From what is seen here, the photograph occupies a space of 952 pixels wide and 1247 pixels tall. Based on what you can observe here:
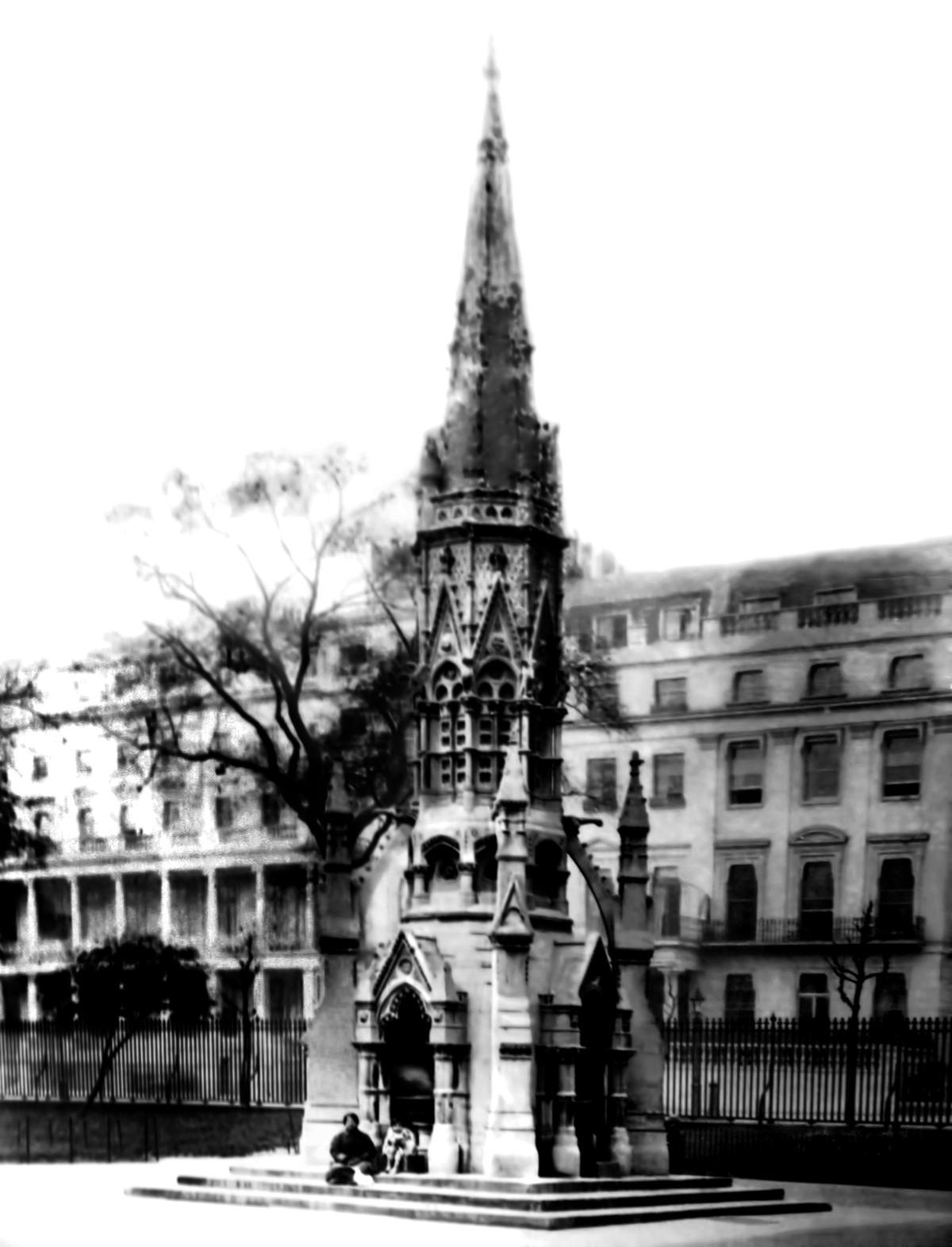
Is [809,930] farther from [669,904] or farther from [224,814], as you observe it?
[224,814]

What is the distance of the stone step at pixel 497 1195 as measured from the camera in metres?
13.4

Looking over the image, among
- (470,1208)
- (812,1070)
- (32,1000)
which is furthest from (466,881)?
(32,1000)

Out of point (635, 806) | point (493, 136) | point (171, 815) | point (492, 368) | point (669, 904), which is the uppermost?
point (493, 136)

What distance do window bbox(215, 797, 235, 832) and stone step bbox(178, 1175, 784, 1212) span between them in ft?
12.3

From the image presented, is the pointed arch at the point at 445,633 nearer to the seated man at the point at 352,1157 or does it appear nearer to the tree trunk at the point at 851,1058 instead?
the seated man at the point at 352,1157

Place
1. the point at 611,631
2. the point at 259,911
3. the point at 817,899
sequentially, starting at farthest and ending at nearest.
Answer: the point at 259,911
the point at 611,631
the point at 817,899

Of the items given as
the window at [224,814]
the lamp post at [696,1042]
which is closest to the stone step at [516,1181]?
the lamp post at [696,1042]

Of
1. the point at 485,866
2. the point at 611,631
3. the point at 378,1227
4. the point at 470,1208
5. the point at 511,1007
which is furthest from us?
the point at 611,631

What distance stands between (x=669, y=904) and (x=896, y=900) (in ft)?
6.04

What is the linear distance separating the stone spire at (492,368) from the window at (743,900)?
9.49 ft

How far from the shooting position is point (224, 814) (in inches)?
712

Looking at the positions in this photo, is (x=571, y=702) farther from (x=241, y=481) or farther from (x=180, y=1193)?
(x=180, y=1193)

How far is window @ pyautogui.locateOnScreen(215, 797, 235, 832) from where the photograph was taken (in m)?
18.0

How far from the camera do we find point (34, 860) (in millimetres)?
17859
